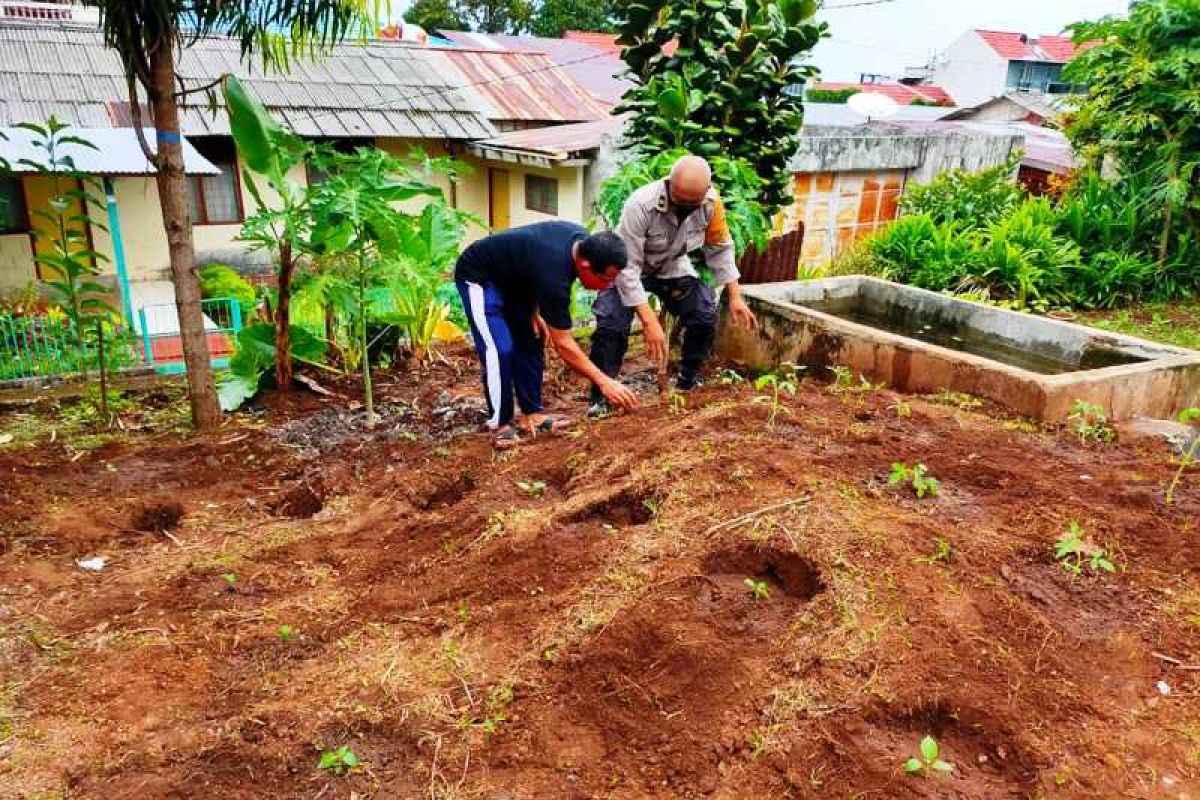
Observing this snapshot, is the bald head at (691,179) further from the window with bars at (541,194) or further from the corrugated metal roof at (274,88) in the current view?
the corrugated metal roof at (274,88)

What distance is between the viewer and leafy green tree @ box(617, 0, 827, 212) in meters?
6.59

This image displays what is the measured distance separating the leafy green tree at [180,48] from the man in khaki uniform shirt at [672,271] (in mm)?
2143

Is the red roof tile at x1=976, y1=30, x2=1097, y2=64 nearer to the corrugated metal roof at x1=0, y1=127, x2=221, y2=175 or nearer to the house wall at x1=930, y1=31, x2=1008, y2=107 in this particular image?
the house wall at x1=930, y1=31, x2=1008, y2=107

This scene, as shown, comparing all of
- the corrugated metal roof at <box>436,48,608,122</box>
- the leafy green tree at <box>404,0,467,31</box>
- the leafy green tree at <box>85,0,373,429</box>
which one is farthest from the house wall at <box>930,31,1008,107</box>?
the leafy green tree at <box>85,0,373,429</box>

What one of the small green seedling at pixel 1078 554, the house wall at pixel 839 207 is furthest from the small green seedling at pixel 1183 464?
the house wall at pixel 839 207

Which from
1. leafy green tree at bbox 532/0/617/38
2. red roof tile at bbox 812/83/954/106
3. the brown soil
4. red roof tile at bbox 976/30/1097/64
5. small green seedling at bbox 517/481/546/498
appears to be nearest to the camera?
the brown soil

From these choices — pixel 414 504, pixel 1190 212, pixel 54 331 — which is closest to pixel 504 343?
pixel 414 504

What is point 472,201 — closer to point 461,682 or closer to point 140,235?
point 140,235

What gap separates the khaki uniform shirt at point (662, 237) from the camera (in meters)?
5.17

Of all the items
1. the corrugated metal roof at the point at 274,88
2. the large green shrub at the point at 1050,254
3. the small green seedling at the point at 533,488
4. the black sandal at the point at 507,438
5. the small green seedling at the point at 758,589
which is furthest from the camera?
the corrugated metal roof at the point at 274,88

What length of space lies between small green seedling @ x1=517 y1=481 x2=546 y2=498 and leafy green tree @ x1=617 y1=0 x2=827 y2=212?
134 inches

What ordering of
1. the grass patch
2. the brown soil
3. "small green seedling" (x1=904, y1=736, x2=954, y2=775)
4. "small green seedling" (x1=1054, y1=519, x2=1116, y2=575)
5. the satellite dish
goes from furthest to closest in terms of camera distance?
the satellite dish → the grass patch → "small green seedling" (x1=1054, y1=519, x2=1116, y2=575) → the brown soil → "small green seedling" (x1=904, y1=736, x2=954, y2=775)

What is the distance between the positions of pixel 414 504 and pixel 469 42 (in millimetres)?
23828

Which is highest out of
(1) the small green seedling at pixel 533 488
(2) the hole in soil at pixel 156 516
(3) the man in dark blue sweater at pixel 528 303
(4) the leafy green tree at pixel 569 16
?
(4) the leafy green tree at pixel 569 16
